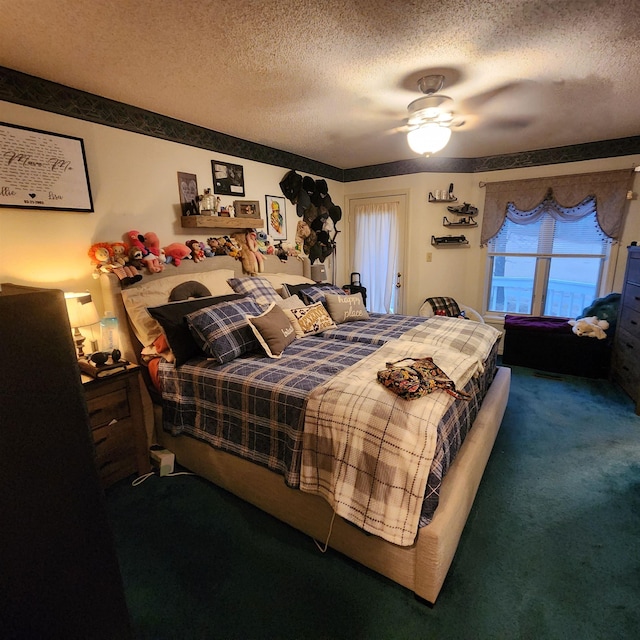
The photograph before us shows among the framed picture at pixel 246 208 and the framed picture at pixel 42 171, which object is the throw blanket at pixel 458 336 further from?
the framed picture at pixel 42 171

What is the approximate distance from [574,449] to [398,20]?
2823 millimetres

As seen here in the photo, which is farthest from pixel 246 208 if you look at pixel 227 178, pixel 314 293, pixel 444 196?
pixel 444 196

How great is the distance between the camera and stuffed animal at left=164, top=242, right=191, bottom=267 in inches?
106

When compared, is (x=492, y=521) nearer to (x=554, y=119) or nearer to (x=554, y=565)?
(x=554, y=565)

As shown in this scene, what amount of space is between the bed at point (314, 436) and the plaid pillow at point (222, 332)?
2.6 inches

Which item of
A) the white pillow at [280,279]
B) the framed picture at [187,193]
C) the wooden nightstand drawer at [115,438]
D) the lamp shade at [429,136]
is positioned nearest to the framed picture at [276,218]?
the white pillow at [280,279]

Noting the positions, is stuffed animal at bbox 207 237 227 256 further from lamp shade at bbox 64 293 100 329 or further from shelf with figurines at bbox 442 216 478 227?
shelf with figurines at bbox 442 216 478 227

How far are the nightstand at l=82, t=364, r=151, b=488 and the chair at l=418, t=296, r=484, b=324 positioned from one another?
133 inches

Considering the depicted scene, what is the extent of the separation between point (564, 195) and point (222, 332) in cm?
397

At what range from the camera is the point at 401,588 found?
1496 millimetres

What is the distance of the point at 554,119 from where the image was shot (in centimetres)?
286

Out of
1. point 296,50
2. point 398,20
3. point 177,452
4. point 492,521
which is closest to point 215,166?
point 296,50

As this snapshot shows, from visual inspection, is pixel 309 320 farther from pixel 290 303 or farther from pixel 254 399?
pixel 254 399

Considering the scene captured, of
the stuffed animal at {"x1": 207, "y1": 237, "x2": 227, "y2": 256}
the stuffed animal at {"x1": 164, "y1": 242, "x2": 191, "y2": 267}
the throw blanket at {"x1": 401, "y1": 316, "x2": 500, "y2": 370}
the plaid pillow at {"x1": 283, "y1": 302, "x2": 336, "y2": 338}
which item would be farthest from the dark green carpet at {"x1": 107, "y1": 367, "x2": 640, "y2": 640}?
the stuffed animal at {"x1": 207, "y1": 237, "x2": 227, "y2": 256}
